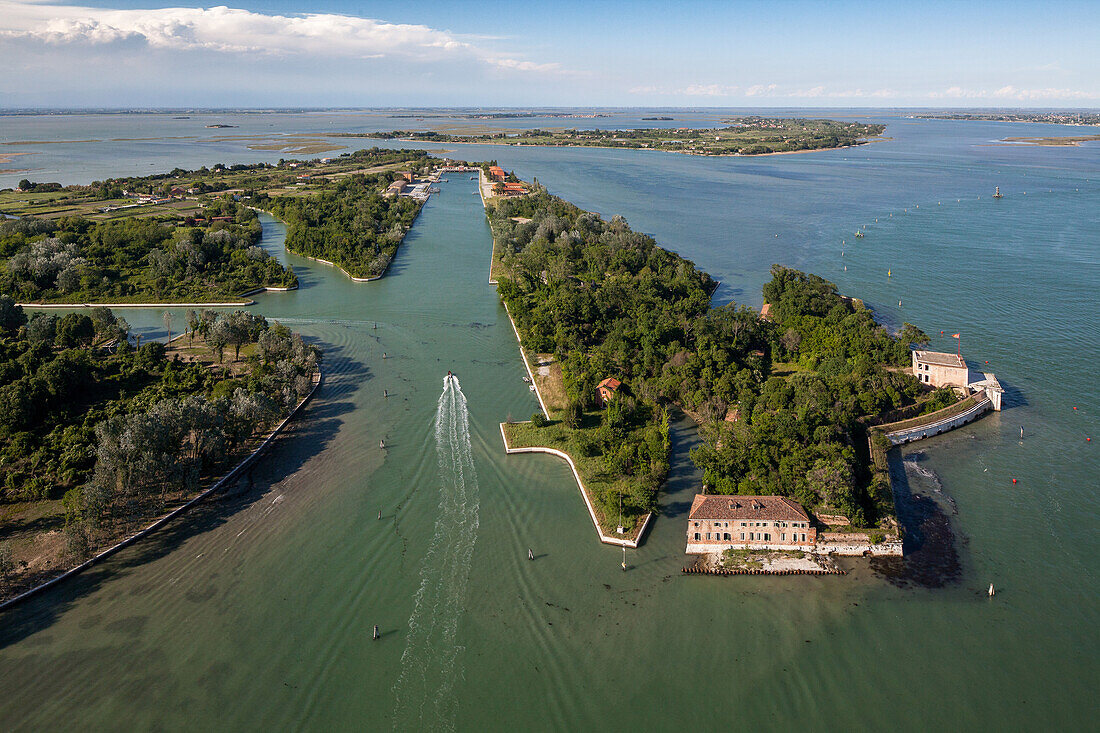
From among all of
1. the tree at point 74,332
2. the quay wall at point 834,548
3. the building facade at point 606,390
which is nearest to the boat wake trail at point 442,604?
the building facade at point 606,390

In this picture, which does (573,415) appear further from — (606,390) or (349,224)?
(349,224)

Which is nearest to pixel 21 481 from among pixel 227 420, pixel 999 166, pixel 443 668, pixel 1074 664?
pixel 227 420

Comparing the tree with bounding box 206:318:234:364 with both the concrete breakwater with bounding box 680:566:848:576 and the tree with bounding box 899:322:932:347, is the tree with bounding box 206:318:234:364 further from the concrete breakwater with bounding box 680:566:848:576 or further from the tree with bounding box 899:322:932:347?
the tree with bounding box 899:322:932:347

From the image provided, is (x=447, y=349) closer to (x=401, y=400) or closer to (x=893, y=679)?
(x=401, y=400)

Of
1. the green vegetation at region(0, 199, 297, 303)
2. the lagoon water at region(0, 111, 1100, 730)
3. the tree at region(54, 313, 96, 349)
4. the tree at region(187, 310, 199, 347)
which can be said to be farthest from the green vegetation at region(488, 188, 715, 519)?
the tree at region(54, 313, 96, 349)

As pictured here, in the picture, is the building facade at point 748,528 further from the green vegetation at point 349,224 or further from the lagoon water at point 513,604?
the green vegetation at point 349,224

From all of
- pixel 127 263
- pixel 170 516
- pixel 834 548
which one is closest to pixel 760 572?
pixel 834 548
